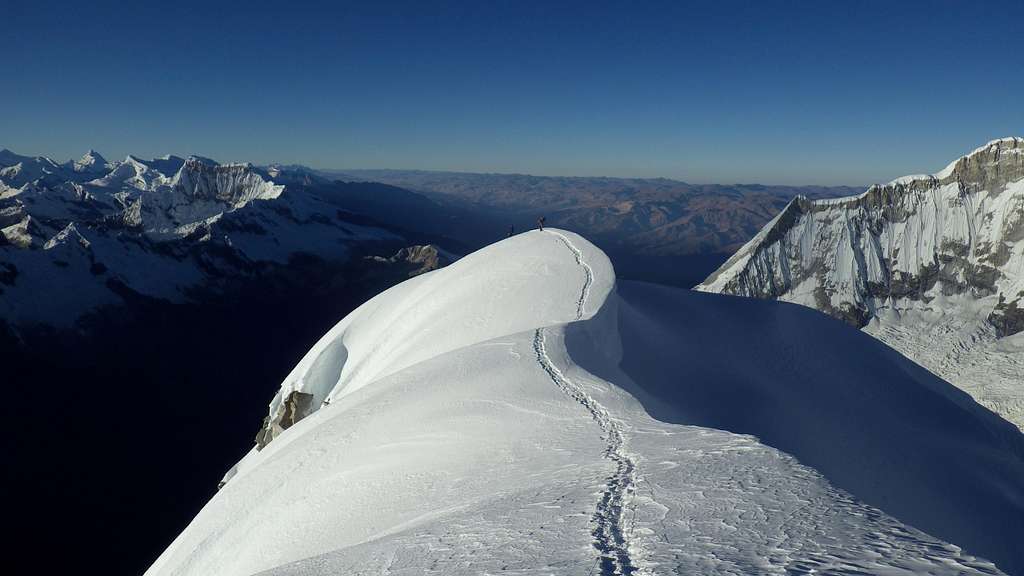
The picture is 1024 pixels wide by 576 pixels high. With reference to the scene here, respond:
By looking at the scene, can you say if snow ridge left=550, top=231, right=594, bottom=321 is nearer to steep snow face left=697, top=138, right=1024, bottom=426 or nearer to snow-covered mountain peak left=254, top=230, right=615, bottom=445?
snow-covered mountain peak left=254, top=230, right=615, bottom=445

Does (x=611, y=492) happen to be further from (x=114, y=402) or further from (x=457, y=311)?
(x=114, y=402)

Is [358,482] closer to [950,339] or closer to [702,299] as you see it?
[702,299]

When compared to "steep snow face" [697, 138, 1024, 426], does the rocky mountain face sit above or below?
below

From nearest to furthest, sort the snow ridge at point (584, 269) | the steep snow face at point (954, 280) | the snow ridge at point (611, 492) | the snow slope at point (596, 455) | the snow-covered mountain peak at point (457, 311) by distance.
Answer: the snow ridge at point (611, 492)
the snow slope at point (596, 455)
the snow ridge at point (584, 269)
the snow-covered mountain peak at point (457, 311)
the steep snow face at point (954, 280)

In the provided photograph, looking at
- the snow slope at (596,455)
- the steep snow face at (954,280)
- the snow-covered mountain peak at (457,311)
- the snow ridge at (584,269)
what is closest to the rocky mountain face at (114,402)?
the snow-covered mountain peak at (457,311)

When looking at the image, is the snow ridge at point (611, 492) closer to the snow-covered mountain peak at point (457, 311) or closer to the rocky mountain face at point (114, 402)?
the snow-covered mountain peak at point (457, 311)

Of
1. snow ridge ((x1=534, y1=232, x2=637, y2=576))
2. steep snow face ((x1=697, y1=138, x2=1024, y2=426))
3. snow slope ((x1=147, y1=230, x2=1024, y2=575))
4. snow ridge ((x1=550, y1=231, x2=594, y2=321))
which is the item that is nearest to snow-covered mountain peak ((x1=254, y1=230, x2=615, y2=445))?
snow ridge ((x1=550, y1=231, x2=594, y2=321))

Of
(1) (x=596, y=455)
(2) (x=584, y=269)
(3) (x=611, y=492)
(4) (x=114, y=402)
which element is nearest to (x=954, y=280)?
(2) (x=584, y=269)

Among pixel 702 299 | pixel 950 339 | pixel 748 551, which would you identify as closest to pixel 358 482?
pixel 748 551
